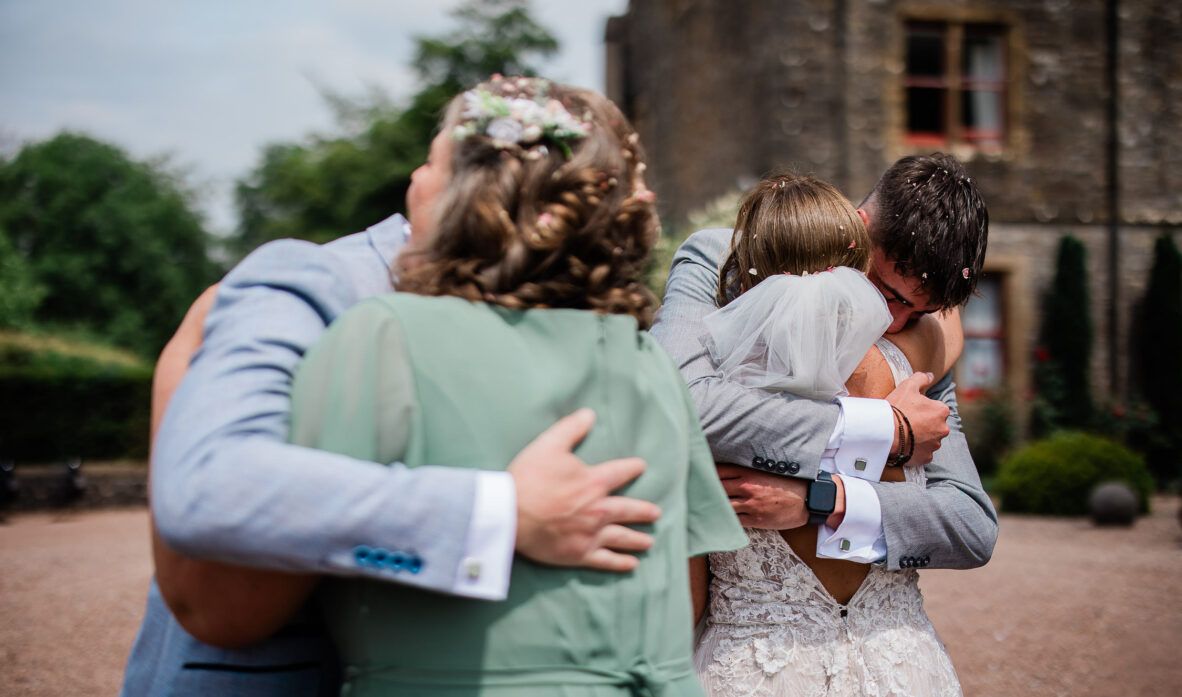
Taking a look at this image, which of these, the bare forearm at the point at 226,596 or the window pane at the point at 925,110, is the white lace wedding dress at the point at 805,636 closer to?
the bare forearm at the point at 226,596

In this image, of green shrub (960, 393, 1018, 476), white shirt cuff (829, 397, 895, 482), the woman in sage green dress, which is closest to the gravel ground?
green shrub (960, 393, 1018, 476)

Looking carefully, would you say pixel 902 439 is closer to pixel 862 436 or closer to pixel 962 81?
pixel 862 436

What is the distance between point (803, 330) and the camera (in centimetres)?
183

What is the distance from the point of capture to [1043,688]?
5148 millimetres

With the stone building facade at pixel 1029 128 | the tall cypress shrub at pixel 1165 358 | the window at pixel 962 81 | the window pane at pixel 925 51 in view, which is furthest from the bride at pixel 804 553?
the tall cypress shrub at pixel 1165 358

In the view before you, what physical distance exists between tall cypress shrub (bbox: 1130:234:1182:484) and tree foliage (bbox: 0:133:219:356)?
3155 centimetres

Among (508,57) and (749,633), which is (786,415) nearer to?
(749,633)

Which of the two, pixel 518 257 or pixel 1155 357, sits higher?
pixel 518 257

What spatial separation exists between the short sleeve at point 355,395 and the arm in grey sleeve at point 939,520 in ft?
3.73

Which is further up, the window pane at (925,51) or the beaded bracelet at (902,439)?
the window pane at (925,51)

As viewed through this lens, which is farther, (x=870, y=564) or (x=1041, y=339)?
(x=1041, y=339)

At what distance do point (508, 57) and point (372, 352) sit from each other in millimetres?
25880

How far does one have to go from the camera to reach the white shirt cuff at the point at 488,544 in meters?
1.16

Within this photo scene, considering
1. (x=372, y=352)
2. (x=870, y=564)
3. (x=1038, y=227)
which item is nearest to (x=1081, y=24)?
(x=1038, y=227)
